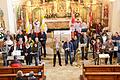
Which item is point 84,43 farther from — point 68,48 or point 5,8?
point 5,8

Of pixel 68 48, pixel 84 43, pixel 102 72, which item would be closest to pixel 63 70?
pixel 68 48

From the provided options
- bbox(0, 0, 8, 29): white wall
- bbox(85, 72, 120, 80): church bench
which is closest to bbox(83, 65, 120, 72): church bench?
bbox(85, 72, 120, 80): church bench

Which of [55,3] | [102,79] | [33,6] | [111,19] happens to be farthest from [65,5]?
[102,79]

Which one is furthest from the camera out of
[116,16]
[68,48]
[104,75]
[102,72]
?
[116,16]

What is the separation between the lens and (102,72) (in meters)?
11.6

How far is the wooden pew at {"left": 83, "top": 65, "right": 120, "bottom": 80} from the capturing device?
11.2m

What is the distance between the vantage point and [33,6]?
71.3 ft

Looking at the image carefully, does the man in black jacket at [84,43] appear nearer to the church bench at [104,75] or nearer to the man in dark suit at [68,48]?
the man in dark suit at [68,48]

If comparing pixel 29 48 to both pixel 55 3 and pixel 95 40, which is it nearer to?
pixel 95 40

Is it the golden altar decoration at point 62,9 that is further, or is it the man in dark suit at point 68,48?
the golden altar decoration at point 62,9

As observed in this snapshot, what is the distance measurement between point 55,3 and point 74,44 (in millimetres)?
7717

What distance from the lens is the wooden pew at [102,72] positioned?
11188mm

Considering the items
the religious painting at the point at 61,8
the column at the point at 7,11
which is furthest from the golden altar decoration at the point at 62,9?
the column at the point at 7,11

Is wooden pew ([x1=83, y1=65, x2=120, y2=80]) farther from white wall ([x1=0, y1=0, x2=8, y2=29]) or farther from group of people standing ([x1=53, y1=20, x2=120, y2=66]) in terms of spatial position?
white wall ([x1=0, y1=0, x2=8, y2=29])
